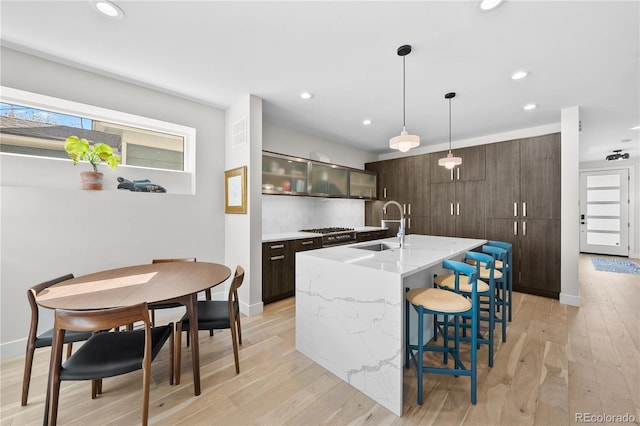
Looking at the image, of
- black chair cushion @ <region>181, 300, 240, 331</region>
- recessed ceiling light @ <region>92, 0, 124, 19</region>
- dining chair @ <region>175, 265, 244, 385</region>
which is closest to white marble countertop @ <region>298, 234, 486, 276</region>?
dining chair @ <region>175, 265, 244, 385</region>

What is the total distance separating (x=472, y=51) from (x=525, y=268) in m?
3.23

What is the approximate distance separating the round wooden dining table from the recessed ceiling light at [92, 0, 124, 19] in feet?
6.15

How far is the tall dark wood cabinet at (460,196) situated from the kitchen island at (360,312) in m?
2.24

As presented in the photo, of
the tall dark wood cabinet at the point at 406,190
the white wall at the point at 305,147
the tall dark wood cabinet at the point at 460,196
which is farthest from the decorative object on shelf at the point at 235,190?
the tall dark wood cabinet at the point at 460,196

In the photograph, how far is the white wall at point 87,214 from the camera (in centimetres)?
218

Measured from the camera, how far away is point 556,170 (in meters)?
3.54

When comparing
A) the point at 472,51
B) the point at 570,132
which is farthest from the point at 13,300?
the point at 570,132

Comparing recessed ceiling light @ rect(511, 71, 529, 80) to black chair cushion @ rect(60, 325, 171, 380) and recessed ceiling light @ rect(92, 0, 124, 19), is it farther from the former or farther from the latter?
black chair cushion @ rect(60, 325, 171, 380)

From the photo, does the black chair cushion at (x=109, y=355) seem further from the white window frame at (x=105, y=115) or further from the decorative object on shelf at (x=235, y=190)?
the white window frame at (x=105, y=115)

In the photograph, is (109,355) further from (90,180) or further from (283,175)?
(283,175)

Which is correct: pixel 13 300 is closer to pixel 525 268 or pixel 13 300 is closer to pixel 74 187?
pixel 74 187

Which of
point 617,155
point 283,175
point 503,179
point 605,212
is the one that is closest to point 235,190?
point 283,175

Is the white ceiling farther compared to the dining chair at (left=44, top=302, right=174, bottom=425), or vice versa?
the white ceiling

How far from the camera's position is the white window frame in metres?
2.24
